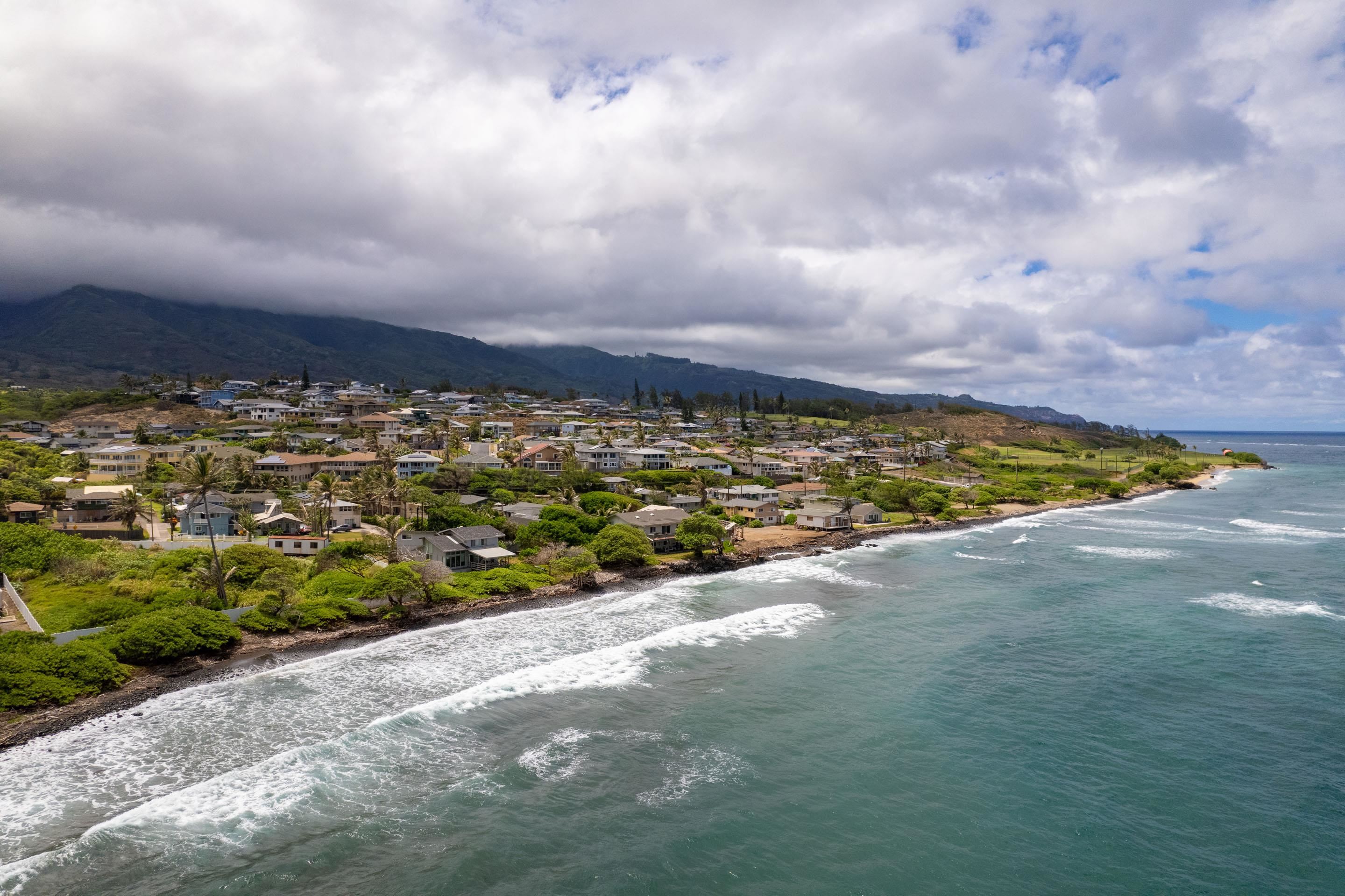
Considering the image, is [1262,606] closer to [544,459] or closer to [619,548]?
[619,548]

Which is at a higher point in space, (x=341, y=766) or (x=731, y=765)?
(x=731, y=765)

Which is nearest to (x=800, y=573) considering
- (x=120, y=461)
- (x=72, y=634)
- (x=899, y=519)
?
(x=899, y=519)

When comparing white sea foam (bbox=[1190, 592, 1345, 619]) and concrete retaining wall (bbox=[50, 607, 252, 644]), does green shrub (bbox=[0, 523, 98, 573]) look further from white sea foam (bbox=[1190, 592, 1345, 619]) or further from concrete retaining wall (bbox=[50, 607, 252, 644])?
white sea foam (bbox=[1190, 592, 1345, 619])

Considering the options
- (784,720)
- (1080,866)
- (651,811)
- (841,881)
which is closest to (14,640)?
(651,811)

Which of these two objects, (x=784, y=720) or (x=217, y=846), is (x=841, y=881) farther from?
(x=217, y=846)

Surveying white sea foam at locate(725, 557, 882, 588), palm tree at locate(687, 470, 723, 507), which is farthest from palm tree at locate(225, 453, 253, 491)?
white sea foam at locate(725, 557, 882, 588)

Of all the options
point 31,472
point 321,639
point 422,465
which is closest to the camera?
point 321,639
